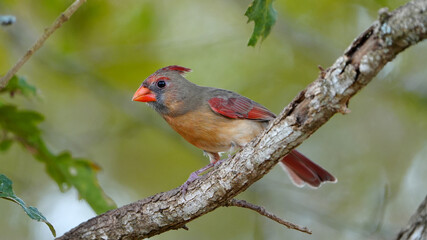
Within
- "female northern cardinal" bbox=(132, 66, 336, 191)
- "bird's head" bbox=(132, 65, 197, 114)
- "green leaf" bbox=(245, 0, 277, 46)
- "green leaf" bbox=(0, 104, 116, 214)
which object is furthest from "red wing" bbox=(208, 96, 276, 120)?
"green leaf" bbox=(245, 0, 277, 46)

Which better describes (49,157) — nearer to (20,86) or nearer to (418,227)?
(20,86)

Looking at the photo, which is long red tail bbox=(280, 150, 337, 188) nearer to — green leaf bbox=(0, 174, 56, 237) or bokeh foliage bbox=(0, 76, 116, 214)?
bokeh foliage bbox=(0, 76, 116, 214)

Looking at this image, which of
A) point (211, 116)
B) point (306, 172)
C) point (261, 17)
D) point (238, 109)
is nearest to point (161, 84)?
Result: point (211, 116)

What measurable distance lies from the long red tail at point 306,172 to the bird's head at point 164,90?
3.34 feet

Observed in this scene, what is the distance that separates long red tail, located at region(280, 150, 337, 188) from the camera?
4.38 m

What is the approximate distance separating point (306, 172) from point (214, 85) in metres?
2.76

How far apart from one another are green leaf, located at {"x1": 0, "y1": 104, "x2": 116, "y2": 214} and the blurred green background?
165cm

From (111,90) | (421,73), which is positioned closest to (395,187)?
(421,73)

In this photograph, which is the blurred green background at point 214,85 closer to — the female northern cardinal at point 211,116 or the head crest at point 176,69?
the female northern cardinal at point 211,116

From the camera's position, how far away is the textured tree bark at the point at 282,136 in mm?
2072

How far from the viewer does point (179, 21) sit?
7293 millimetres

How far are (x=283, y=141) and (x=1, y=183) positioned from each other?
57.5 inches

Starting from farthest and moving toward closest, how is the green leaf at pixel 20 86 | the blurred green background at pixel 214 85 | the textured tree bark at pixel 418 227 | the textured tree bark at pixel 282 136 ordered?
the blurred green background at pixel 214 85, the green leaf at pixel 20 86, the textured tree bark at pixel 418 227, the textured tree bark at pixel 282 136

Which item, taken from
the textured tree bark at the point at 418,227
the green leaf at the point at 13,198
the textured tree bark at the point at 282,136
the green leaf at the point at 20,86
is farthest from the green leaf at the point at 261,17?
the green leaf at the point at 20,86
